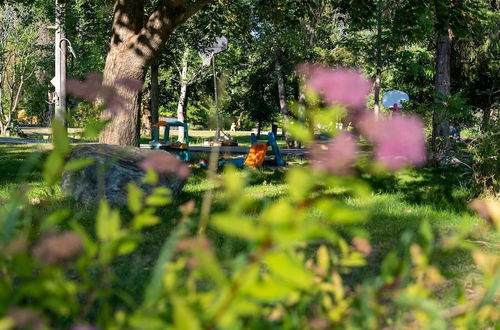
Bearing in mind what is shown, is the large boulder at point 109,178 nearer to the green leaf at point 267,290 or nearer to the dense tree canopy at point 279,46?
the dense tree canopy at point 279,46

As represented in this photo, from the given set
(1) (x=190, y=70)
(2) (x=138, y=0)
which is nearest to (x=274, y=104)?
(1) (x=190, y=70)

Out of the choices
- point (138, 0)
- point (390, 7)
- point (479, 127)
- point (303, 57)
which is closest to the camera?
point (479, 127)

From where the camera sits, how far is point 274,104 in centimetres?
3550

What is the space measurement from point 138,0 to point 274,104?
2576cm

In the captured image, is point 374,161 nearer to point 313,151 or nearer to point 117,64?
point 313,151

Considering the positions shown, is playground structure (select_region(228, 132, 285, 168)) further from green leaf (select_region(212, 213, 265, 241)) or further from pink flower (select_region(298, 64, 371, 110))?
green leaf (select_region(212, 213, 265, 241))

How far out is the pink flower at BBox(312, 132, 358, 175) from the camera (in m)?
0.94

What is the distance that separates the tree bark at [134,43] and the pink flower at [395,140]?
28.7ft

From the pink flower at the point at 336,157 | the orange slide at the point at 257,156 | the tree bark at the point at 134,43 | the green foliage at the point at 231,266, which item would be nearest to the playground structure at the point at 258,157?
the orange slide at the point at 257,156

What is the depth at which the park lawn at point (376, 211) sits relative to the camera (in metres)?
3.95

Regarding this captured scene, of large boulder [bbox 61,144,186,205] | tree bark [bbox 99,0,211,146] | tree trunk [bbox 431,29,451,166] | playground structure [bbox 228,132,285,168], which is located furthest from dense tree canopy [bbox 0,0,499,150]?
playground structure [bbox 228,132,285,168]

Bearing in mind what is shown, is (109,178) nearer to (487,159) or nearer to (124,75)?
(124,75)

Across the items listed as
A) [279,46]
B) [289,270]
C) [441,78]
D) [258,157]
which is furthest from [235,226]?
[279,46]

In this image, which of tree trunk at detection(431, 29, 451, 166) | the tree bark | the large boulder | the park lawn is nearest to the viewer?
the park lawn
